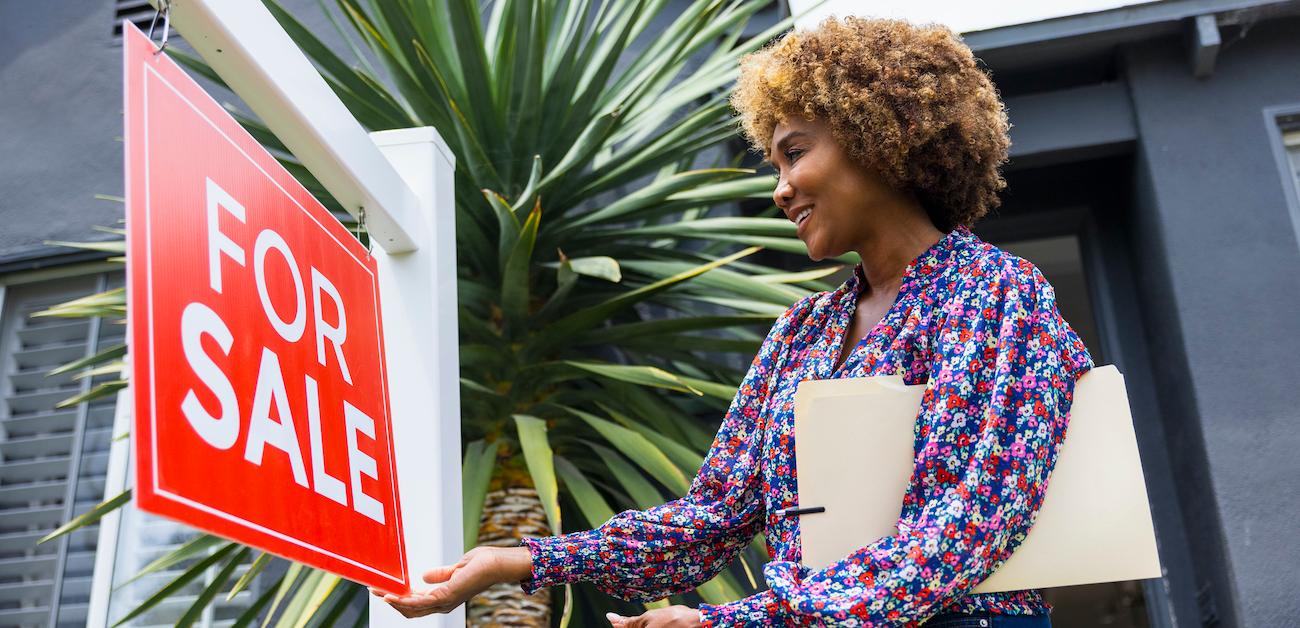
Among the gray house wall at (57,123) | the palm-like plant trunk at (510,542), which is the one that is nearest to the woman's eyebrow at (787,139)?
the palm-like plant trunk at (510,542)

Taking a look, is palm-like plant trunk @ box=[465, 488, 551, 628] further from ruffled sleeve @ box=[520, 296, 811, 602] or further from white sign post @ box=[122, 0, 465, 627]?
ruffled sleeve @ box=[520, 296, 811, 602]

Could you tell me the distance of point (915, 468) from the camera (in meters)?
1.22

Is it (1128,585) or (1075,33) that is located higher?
(1075,33)

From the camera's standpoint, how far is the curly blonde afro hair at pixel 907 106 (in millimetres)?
1474

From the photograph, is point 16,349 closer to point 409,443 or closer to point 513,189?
point 513,189

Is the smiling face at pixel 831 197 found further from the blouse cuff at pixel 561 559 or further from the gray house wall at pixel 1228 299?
the gray house wall at pixel 1228 299

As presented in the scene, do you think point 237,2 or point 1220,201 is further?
point 1220,201

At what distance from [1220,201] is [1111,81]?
58 cm

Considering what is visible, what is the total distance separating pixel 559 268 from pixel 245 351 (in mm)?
2000

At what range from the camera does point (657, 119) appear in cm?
363

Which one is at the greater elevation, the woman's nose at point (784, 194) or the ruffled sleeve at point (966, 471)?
the woman's nose at point (784, 194)

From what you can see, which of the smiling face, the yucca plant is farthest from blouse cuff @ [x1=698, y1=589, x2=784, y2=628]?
the yucca plant

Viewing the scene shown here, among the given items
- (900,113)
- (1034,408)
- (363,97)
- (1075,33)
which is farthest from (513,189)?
(1034,408)

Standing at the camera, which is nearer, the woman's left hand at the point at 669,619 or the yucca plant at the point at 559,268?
the woman's left hand at the point at 669,619
